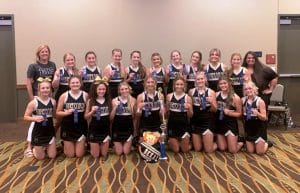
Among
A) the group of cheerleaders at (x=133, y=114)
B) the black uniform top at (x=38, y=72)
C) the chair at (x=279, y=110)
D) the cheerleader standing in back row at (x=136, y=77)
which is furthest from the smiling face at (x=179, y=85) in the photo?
the chair at (x=279, y=110)

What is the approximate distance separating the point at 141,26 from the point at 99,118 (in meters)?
3.03

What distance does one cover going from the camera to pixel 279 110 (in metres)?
6.45

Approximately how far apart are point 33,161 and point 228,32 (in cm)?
→ 452

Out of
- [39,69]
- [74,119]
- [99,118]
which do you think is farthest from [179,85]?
[39,69]

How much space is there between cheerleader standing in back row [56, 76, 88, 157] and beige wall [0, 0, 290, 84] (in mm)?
2508

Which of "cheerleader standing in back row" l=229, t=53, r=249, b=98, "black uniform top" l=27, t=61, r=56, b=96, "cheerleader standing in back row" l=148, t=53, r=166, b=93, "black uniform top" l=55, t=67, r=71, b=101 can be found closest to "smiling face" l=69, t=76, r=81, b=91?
"black uniform top" l=55, t=67, r=71, b=101

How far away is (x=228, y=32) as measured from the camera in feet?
24.8

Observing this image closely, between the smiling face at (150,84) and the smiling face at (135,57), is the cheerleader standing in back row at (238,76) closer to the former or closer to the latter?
the smiling face at (150,84)

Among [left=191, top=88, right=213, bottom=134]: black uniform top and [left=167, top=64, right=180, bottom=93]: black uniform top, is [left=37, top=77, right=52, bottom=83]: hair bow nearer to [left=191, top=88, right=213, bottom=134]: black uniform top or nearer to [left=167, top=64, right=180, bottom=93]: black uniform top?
[left=167, top=64, right=180, bottom=93]: black uniform top

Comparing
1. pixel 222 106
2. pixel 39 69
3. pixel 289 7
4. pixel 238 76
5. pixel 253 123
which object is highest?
pixel 289 7

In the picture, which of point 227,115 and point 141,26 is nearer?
point 227,115

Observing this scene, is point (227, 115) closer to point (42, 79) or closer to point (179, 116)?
point (179, 116)

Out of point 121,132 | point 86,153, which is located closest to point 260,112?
point 121,132

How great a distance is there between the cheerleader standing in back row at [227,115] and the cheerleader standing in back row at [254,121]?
0.41 ft
